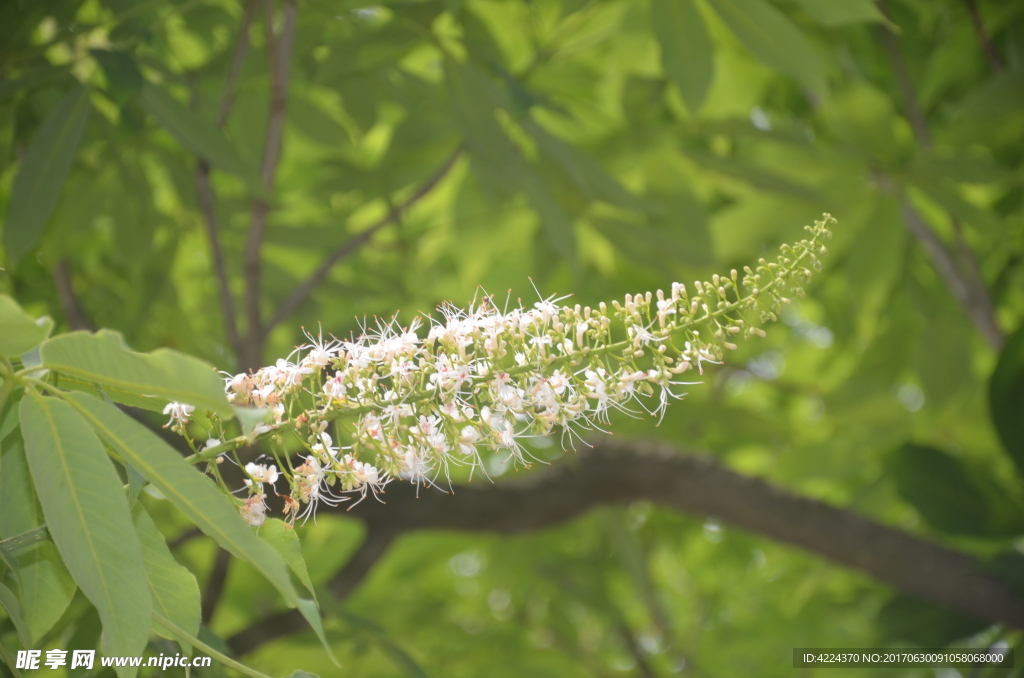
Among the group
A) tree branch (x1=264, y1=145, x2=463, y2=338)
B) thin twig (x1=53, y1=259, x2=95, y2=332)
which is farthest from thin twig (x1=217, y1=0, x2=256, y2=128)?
thin twig (x1=53, y1=259, x2=95, y2=332)

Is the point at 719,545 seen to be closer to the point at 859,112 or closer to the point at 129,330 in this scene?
the point at 859,112

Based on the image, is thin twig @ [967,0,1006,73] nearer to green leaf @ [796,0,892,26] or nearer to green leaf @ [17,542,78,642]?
green leaf @ [796,0,892,26]

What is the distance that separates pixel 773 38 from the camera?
1.57m

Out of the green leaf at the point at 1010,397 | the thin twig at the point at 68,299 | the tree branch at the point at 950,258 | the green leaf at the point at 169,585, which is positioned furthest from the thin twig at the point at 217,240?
the green leaf at the point at 1010,397

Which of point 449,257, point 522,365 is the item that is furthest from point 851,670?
point 522,365

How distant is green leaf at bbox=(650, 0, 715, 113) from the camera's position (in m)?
1.60

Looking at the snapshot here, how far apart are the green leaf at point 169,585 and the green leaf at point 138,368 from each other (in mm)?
260

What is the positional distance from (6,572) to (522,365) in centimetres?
74

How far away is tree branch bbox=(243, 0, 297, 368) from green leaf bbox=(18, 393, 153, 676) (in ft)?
3.70

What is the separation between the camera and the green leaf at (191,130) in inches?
61.7

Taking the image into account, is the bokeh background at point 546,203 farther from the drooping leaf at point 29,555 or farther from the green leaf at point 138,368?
the green leaf at point 138,368

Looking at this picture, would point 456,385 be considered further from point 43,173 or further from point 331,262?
point 331,262

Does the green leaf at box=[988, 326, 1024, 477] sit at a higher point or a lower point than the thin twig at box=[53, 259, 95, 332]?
lower

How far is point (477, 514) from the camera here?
253cm
